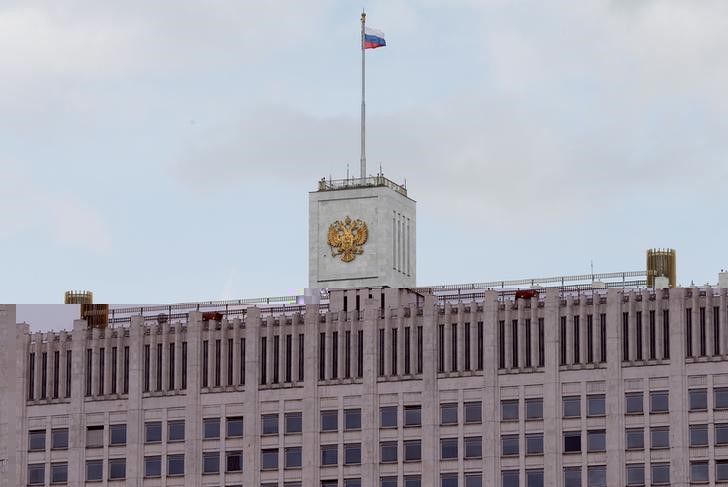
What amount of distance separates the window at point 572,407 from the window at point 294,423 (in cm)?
2214

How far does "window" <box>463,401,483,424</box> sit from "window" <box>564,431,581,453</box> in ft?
23.7

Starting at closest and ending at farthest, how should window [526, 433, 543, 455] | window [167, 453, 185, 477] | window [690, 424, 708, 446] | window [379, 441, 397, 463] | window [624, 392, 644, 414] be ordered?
window [690, 424, 708, 446], window [624, 392, 644, 414], window [526, 433, 543, 455], window [379, 441, 397, 463], window [167, 453, 185, 477]

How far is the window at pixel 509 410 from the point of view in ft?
618

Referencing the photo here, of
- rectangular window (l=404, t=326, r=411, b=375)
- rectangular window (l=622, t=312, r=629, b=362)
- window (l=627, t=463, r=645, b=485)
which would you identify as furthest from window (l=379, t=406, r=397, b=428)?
window (l=627, t=463, r=645, b=485)

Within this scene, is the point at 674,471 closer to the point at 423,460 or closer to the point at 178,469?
the point at 423,460

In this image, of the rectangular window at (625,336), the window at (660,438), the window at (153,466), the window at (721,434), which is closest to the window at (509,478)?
the window at (660,438)

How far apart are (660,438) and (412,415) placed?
20.3 m

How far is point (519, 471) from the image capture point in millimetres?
187250

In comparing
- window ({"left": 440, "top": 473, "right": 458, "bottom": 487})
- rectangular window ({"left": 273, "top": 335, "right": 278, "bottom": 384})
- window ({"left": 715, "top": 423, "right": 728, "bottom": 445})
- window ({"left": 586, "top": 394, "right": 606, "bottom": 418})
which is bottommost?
window ({"left": 440, "top": 473, "right": 458, "bottom": 487})

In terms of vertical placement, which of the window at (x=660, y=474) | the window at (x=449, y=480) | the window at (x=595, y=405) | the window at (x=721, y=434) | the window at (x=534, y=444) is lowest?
the window at (x=449, y=480)

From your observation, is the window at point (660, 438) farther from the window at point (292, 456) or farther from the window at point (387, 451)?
the window at point (292, 456)

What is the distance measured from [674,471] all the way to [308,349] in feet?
104

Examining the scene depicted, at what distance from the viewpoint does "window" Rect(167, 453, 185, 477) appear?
198m

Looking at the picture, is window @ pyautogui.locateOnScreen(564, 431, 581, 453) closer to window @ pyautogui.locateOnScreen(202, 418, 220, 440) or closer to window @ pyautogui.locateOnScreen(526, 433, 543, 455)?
window @ pyautogui.locateOnScreen(526, 433, 543, 455)
